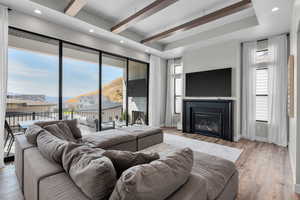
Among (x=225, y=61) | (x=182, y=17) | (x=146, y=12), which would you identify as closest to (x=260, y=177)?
(x=225, y=61)

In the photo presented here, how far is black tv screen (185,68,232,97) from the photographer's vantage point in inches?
165

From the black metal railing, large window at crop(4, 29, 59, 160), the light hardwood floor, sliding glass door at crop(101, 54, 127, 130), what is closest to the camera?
the light hardwood floor

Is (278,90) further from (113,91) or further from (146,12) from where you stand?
(113,91)

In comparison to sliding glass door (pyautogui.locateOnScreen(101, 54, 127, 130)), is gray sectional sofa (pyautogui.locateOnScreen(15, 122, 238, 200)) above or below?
below

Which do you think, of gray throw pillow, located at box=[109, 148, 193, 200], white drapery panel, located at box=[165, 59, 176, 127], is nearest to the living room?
gray throw pillow, located at box=[109, 148, 193, 200]

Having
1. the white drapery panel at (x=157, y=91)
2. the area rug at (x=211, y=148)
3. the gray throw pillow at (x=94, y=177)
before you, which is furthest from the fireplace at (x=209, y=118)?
the gray throw pillow at (x=94, y=177)

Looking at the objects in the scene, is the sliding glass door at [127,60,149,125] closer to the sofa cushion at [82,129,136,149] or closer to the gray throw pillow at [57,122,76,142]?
the sofa cushion at [82,129,136,149]

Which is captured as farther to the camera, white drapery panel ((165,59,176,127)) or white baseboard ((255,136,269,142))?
white drapery panel ((165,59,176,127))

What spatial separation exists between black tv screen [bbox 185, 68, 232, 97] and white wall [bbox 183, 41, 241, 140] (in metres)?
0.16

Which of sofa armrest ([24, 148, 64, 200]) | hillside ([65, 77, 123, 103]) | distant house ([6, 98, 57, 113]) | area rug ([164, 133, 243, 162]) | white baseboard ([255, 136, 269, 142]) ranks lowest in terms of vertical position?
area rug ([164, 133, 243, 162])

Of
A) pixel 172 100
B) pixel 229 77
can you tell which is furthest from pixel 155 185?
pixel 172 100

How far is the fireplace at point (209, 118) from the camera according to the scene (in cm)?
411

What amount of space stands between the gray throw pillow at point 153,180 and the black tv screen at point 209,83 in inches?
151

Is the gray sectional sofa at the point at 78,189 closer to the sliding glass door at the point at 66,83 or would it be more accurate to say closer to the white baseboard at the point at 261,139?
the sliding glass door at the point at 66,83
